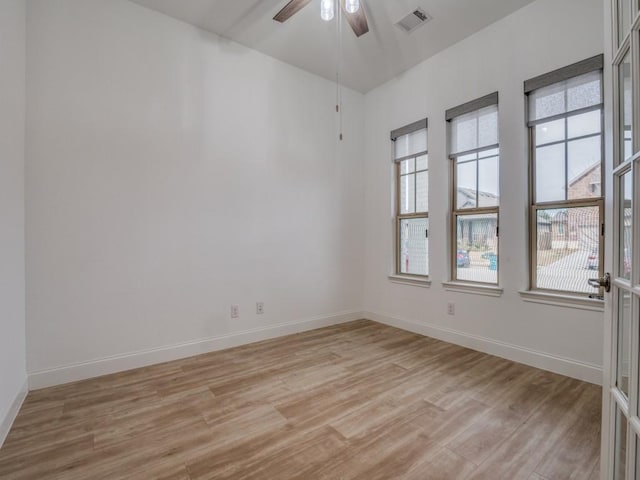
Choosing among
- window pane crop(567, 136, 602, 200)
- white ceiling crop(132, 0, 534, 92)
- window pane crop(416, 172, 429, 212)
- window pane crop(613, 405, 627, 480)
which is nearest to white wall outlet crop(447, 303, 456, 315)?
window pane crop(416, 172, 429, 212)

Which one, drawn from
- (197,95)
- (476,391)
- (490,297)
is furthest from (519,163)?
(197,95)

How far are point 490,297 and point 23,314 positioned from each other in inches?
155

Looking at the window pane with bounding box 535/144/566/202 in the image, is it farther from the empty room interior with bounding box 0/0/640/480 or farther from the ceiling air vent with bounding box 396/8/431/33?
the ceiling air vent with bounding box 396/8/431/33

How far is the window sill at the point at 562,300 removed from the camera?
2383mm

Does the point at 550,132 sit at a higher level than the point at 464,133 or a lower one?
lower

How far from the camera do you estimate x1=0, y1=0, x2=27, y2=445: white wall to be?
1873mm

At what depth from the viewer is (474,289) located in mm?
3146

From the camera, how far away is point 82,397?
2.22m

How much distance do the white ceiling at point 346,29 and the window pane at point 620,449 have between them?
125 inches

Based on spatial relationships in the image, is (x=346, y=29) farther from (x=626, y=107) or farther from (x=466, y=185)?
(x=626, y=107)

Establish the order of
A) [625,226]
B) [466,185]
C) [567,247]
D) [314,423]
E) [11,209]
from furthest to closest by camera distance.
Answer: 1. [466,185]
2. [567,247]
3. [11,209]
4. [314,423]
5. [625,226]

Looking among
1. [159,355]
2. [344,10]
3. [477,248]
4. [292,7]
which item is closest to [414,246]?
[477,248]

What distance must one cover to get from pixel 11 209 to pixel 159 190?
3.32 ft

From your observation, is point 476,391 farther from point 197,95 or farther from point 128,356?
point 197,95
